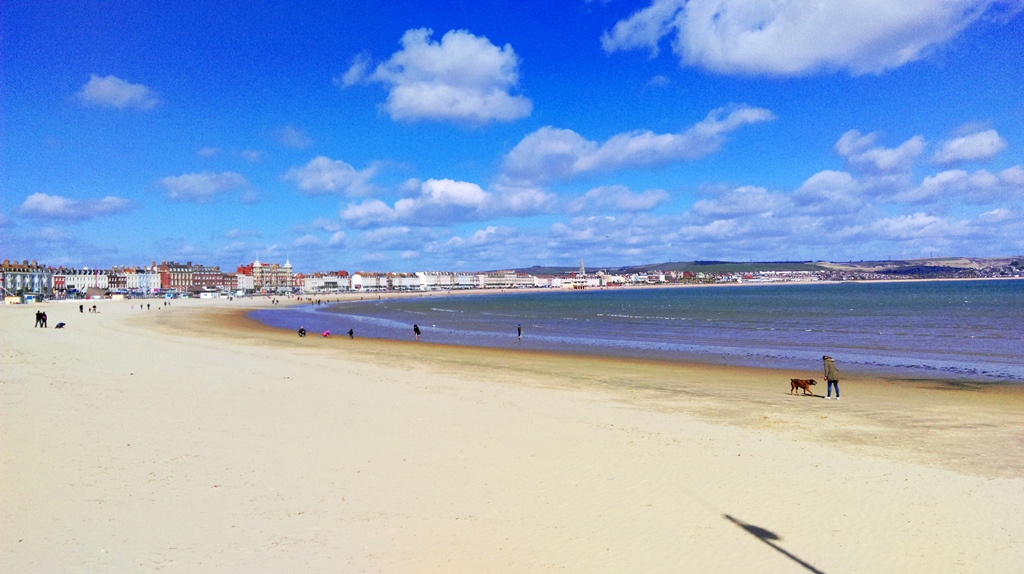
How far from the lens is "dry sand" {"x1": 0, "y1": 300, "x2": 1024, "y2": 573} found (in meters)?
5.89

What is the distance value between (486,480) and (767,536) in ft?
11.7

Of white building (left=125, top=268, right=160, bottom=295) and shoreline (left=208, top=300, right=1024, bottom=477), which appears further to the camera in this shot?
white building (left=125, top=268, right=160, bottom=295)

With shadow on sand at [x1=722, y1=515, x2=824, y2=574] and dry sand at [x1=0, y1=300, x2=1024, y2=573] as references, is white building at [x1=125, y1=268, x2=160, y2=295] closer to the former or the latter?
dry sand at [x1=0, y1=300, x2=1024, y2=573]

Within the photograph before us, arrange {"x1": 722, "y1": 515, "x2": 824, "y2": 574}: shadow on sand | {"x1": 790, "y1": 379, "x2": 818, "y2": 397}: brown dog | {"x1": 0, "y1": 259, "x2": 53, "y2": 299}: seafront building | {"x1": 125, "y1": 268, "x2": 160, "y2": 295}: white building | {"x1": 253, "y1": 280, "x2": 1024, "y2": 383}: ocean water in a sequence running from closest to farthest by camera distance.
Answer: {"x1": 722, "y1": 515, "x2": 824, "y2": 574}: shadow on sand < {"x1": 790, "y1": 379, "x2": 818, "y2": 397}: brown dog < {"x1": 253, "y1": 280, "x2": 1024, "y2": 383}: ocean water < {"x1": 0, "y1": 259, "x2": 53, "y2": 299}: seafront building < {"x1": 125, "y1": 268, "x2": 160, "y2": 295}: white building

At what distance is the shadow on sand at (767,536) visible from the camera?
585cm

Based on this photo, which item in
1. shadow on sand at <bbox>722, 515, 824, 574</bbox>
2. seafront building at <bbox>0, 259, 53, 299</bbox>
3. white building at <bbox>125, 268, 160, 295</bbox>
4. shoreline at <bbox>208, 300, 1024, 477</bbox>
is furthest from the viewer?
white building at <bbox>125, 268, 160, 295</bbox>

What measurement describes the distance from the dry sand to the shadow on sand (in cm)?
2

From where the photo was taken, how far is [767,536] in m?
6.48

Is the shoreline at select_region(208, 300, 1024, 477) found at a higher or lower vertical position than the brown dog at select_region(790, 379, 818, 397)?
lower

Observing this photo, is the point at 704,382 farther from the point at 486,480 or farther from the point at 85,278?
the point at 85,278

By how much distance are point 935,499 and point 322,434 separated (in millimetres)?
9233

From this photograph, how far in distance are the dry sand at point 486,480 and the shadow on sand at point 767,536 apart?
25mm

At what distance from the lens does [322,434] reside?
10.3 meters

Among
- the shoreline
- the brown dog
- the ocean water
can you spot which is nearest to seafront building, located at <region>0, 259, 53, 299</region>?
the ocean water
